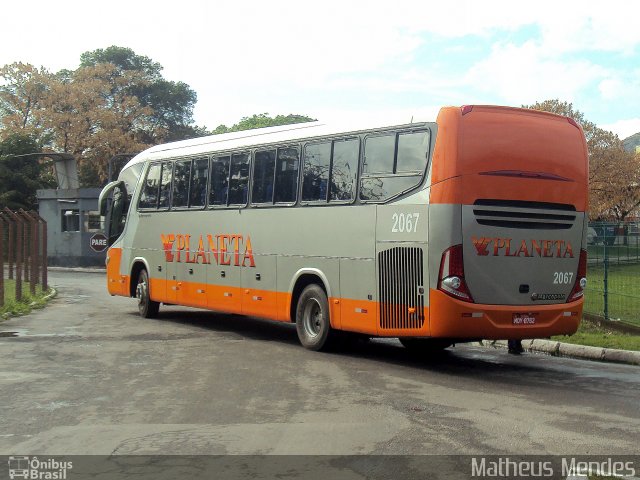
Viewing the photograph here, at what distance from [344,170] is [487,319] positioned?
3197mm

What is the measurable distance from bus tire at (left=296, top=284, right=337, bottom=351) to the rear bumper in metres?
2.40

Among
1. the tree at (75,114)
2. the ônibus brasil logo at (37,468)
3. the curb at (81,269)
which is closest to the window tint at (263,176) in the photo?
the ônibus brasil logo at (37,468)

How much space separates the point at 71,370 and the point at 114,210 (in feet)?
30.6

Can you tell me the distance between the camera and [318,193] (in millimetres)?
13125

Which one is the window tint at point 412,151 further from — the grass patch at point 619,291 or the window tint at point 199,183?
the grass patch at point 619,291

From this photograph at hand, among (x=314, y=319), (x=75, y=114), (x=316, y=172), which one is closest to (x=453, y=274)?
(x=314, y=319)

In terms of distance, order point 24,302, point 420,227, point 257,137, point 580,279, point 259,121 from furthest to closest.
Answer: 1. point 259,121
2. point 24,302
3. point 257,137
4. point 580,279
5. point 420,227

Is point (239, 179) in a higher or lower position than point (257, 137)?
lower

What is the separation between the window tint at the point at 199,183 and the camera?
16.4 m

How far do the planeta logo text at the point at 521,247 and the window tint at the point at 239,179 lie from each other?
530 centimetres

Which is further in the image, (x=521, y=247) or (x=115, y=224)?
(x=115, y=224)

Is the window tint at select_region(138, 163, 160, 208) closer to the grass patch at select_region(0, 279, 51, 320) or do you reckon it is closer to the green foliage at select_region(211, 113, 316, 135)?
the grass patch at select_region(0, 279, 51, 320)

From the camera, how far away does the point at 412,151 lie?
11391 mm

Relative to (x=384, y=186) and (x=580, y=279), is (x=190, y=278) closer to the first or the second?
(x=384, y=186)
